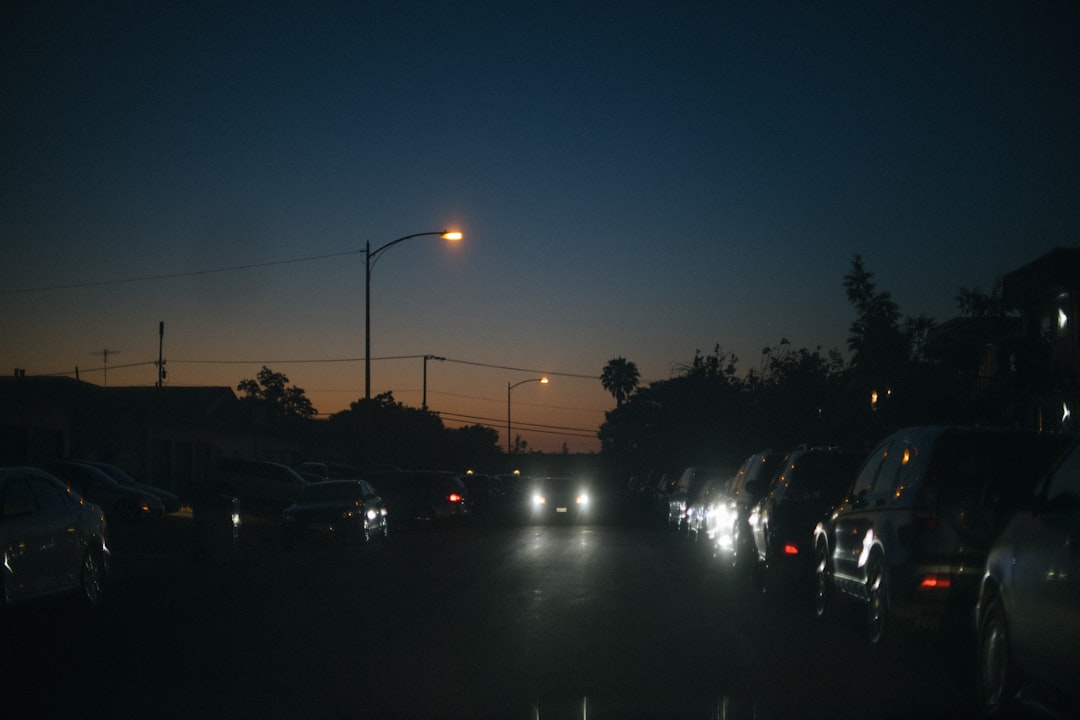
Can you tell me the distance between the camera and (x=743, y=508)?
1579 centimetres

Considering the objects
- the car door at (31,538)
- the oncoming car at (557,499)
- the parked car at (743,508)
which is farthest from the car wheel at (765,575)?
the oncoming car at (557,499)

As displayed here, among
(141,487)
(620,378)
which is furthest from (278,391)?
(141,487)

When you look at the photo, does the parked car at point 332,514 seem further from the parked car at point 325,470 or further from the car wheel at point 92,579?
the parked car at point 325,470

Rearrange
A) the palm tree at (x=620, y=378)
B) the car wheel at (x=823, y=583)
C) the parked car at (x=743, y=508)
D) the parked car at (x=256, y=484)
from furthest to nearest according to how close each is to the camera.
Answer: the palm tree at (x=620, y=378) < the parked car at (x=256, y=484) < the parked car at (x=743, y=508) < the car wheel at (x=823, y=583)

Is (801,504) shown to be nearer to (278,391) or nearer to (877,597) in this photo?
(877,597)

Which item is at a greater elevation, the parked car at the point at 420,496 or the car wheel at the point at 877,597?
the parked car at the point at 420,496

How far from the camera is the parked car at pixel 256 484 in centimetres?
3597

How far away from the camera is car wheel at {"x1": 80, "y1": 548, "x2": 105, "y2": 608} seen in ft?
39.5

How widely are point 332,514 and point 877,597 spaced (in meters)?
16.0

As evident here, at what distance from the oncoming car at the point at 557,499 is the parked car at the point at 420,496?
7.73 meters

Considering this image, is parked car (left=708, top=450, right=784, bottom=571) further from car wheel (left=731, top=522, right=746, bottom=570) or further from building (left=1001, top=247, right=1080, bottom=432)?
building (left=1001, top=247, right=1080, bottom=432)

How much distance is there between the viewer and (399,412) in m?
80.6

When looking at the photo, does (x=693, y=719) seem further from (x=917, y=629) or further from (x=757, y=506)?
(x=757, y=506)

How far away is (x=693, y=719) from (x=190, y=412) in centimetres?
5307
